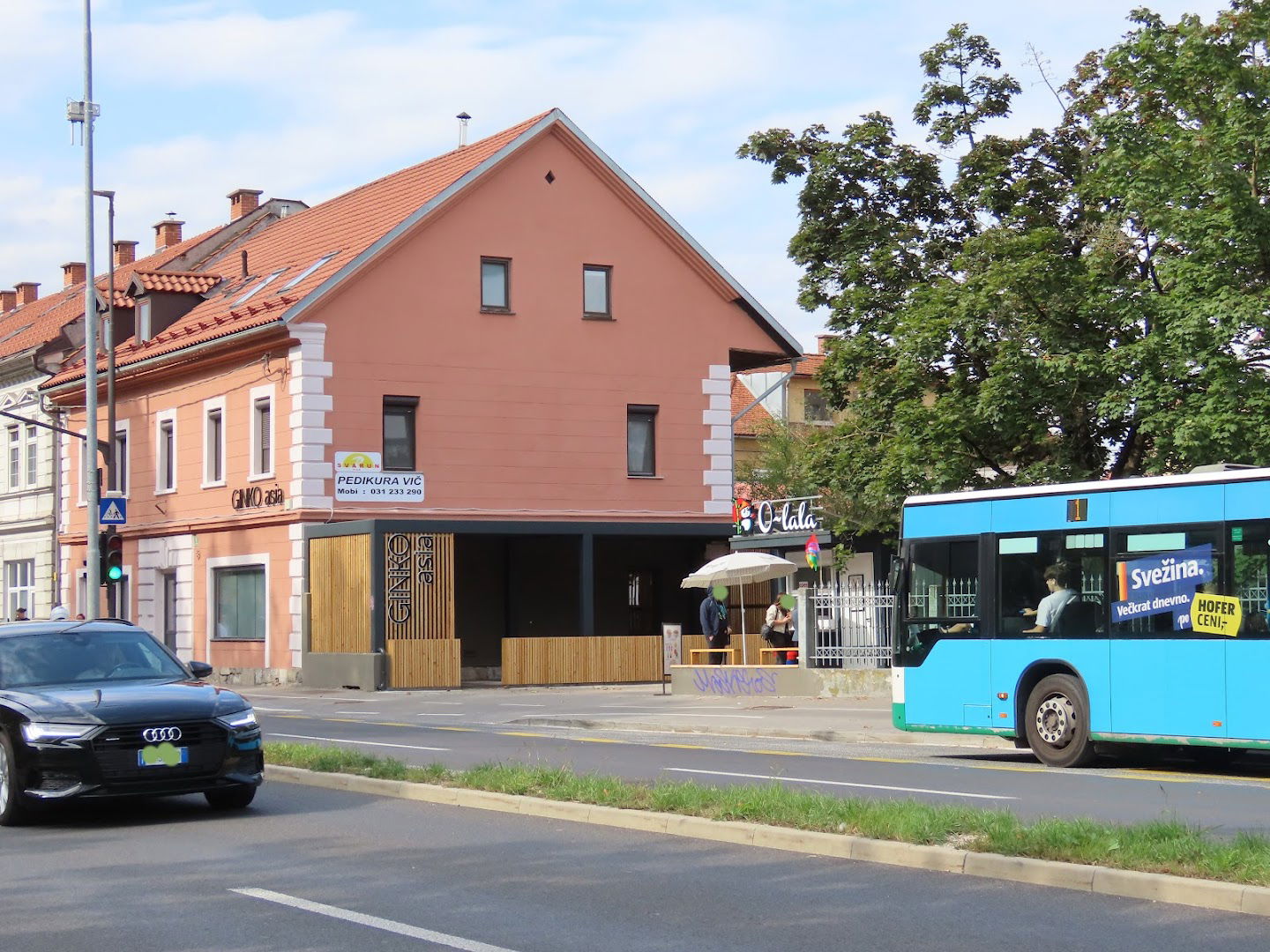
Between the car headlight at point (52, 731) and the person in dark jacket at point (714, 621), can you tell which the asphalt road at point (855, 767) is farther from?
the person in dark jacket at point (714, 621)

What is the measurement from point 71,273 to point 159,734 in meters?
57.3

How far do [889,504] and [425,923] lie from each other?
20.2 m

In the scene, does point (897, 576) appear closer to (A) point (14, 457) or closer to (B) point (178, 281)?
(B) point (178, 281)

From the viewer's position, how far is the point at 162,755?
12680 millimetres

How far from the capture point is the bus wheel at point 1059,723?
17.7 meters

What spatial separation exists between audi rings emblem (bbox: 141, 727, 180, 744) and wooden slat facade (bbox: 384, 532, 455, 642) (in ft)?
70.5

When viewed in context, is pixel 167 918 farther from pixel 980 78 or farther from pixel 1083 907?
pixel 980 78

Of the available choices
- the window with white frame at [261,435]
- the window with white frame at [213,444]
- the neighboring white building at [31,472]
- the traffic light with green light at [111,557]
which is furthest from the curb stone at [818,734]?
the neighboring white building at [31,472]

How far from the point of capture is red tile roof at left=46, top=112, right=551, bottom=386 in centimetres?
3828

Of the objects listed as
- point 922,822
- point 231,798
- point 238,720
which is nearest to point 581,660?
point 231,798

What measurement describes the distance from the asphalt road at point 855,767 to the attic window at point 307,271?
49.1 ft

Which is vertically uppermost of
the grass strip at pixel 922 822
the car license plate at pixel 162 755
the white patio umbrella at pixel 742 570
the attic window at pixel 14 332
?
the attic window at pixel 14 332

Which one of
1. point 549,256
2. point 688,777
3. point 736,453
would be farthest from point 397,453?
point 736,453

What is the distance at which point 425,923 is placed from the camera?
8.68 metres
